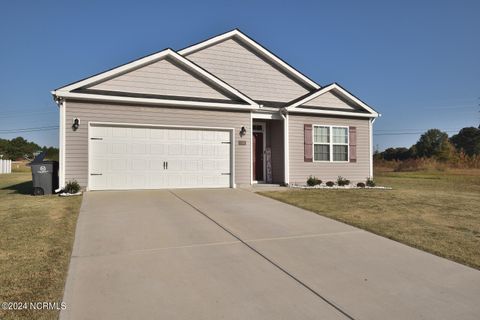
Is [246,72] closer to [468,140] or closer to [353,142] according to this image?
[353,142]

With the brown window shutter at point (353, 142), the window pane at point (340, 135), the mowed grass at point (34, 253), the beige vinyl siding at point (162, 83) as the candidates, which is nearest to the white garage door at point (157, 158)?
the beige vinyl siding at point (162, 83)

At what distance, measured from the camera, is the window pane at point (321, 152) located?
14.2m

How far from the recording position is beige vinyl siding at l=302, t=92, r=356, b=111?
14.2 m

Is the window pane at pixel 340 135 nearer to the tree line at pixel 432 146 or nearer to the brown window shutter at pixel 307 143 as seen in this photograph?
the brown window shutter at pixel 307 143

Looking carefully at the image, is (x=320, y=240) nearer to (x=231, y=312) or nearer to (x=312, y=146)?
(x=231, y=312)

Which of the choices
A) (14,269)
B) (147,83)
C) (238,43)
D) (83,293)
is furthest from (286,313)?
(238,43)

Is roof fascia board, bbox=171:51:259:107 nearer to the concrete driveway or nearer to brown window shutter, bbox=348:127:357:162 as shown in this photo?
brown window shutter, bbox=348:127:357:162

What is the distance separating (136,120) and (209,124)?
101 inches

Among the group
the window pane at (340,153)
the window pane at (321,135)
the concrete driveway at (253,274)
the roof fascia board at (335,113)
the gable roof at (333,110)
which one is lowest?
the concrete driveway at (253,274)

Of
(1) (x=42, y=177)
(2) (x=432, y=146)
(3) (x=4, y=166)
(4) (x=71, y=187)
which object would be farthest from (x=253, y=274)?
(2) (x=432, y=146)

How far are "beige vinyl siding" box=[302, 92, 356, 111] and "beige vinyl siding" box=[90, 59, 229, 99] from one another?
13.5 ft

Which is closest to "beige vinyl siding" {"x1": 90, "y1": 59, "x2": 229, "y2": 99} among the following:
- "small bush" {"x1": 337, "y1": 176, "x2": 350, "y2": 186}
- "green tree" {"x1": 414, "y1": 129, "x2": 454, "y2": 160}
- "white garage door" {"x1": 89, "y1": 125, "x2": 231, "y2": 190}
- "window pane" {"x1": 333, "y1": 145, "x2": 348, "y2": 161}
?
"white garage door" {"x1": 89, "y1": 125, "x2": 231, "y2": 190}

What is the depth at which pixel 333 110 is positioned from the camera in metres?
14.3

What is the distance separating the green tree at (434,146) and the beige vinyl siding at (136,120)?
31.6 meters
